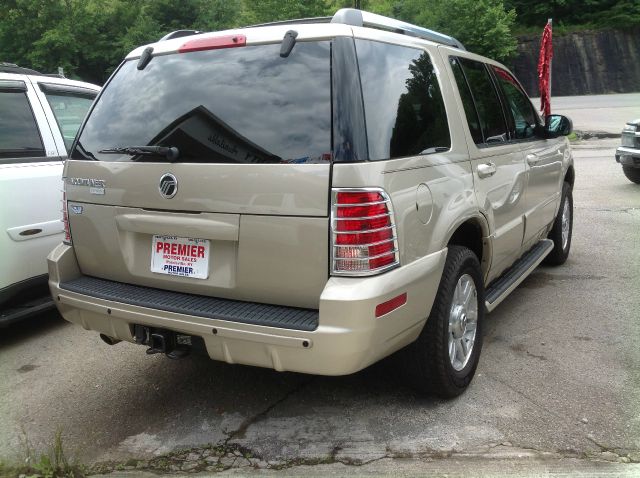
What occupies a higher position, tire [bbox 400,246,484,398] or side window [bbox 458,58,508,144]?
side window [bbox 458,58,508,144]

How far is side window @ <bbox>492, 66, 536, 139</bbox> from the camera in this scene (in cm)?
437

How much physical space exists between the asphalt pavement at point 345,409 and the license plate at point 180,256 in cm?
87

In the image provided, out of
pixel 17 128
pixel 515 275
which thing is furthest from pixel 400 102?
pixel 17 128

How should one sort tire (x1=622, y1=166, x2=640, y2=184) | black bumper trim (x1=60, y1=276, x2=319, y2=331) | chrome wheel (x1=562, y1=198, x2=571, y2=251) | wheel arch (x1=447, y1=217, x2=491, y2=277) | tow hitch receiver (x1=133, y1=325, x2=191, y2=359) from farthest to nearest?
tire (x1=622, y1=166, x2=640, y2=184)
chrome wheel (x1=562, y1=198, x2=571, y2=251)
wheel arch (x1=447, y1=217, x2=491, y2=277)
tow hitch receiver (x1=133, y1=325, x2=191, y2=359)
black bumper trim (x1=60, y1=276, x2=319, y2=331)

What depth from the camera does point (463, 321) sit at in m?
3.30

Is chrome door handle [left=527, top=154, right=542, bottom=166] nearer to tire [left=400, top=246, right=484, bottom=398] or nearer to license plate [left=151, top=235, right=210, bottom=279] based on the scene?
tire [left=400, top=246, right=484, bottom=398]

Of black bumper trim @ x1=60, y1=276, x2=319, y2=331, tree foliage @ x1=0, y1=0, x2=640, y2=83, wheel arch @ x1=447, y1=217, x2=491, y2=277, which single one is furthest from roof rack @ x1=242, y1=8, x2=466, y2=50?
tree foliage @ x1=0, y1=0, x2=640, y2=83

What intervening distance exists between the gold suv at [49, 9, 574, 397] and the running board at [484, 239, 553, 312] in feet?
1.06

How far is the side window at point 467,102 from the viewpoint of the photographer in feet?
11.5

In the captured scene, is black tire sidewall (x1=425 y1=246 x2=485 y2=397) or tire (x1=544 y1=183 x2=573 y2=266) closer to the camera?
black tire sidewall (x1=425 y1=246 x2=485 y2=397)

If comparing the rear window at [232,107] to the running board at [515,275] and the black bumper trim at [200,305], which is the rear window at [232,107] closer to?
the black bumper trim at [200,305]

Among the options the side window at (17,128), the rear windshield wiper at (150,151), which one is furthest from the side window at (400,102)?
the side window at (17,128)

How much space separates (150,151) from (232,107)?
0.48 m

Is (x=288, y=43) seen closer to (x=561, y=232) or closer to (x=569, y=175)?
(x=561, y=232)
